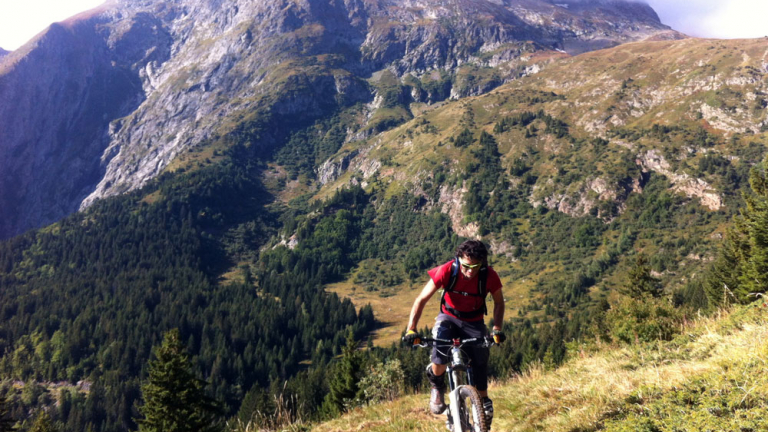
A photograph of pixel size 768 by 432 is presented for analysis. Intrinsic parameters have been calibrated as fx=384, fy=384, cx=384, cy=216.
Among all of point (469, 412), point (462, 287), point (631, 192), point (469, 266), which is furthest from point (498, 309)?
point (631, 192)

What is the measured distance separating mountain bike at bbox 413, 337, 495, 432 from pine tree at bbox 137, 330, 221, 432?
83.4 ft

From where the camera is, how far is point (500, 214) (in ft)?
615

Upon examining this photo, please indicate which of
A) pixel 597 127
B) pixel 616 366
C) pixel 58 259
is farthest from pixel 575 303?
pixel 58 259

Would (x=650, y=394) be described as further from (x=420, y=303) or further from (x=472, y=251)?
(x=420, y=303)

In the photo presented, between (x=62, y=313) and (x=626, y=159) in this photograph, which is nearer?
(x=62, y=313)

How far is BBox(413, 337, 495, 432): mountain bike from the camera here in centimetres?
730

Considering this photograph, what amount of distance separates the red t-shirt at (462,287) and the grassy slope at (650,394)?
8.37 ft

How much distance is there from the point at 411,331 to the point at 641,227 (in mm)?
174338

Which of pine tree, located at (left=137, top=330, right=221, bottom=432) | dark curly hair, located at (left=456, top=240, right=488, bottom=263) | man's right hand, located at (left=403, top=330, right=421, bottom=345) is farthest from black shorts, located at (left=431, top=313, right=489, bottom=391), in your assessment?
pine tree, located at (left=137, top=330, right=221, bottom=432)

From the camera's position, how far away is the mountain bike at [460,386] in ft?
24.0

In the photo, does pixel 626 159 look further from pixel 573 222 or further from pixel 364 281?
pixel 364 281

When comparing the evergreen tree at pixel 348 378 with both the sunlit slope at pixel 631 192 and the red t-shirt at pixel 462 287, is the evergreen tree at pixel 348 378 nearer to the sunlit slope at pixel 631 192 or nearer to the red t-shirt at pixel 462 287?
the red t-shirt at pixel 462 287

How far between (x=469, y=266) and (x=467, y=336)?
5.37 feet

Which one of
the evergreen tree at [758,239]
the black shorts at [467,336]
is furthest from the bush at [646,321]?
the evergreen tree at [758,239]
